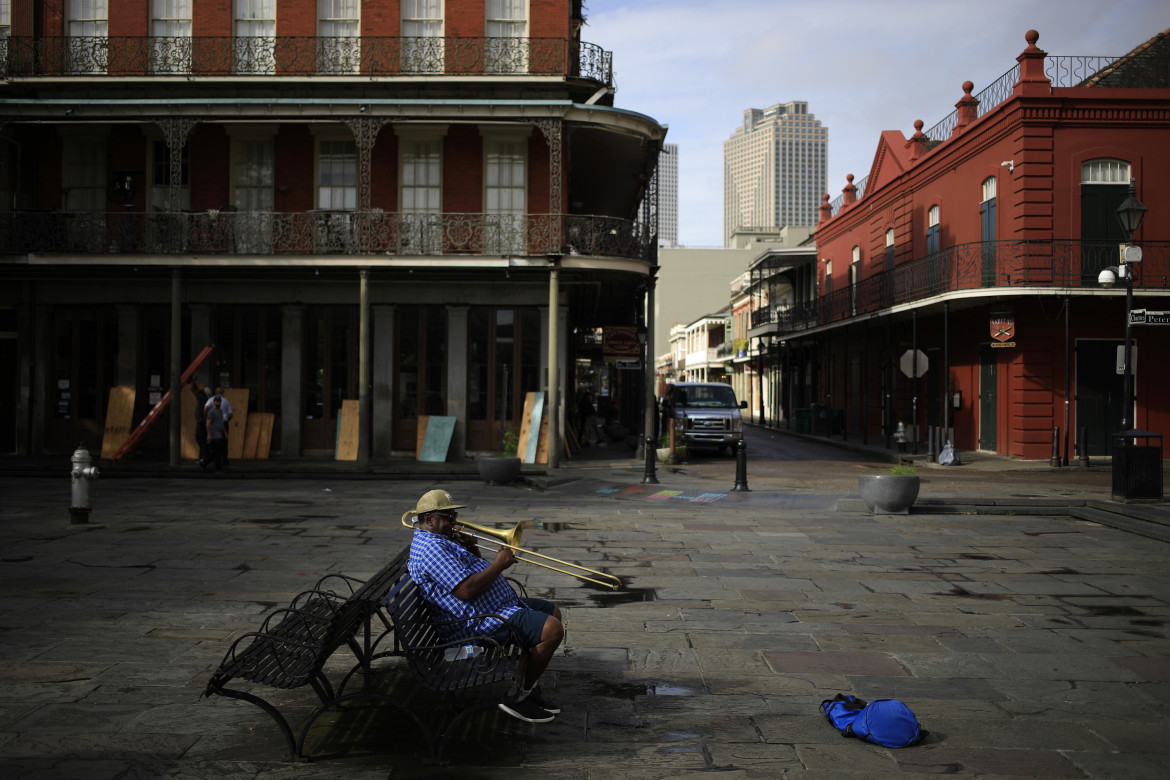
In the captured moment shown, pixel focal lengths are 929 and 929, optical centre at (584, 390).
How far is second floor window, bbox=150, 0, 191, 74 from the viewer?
70.6ft

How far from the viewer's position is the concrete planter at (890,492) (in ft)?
44.1

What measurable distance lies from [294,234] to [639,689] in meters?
17.5

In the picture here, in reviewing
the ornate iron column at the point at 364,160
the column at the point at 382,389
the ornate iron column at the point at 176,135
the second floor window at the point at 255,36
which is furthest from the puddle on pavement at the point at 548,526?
the second floor window at the point at 255,36

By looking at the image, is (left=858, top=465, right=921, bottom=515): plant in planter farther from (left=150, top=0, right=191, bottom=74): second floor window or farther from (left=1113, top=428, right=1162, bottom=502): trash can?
(left=150, top=0, right=191, bottom=74): second floor window

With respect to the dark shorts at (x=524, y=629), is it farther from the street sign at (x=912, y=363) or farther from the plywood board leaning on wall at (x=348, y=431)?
the street sign at (x=912, y=363)

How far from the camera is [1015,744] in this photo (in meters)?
4.79

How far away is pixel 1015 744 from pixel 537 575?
5.21 m

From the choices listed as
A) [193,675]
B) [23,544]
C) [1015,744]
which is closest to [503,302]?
[23,544]

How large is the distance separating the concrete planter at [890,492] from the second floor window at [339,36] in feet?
49.2

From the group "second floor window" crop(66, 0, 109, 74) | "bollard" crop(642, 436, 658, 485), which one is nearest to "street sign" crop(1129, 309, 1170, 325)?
"bollard" crop(642, 436, 658, 485)

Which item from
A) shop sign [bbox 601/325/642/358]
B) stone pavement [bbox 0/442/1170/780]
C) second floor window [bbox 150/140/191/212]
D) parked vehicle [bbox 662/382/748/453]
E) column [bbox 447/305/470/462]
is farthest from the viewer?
parked vehicle [bbox 662/382/748/453]

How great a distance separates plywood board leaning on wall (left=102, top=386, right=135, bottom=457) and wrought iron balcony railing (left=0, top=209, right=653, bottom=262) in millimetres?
3251

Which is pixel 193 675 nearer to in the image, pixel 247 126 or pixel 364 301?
pixel 364 301

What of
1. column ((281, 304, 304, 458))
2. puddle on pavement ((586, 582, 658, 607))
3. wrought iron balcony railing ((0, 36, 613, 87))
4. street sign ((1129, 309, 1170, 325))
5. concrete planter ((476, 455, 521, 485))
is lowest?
puddle on pavement ((586, 582, 658, 607))
